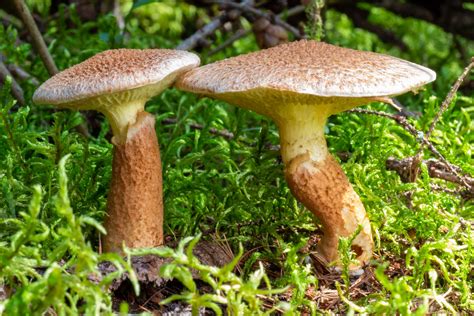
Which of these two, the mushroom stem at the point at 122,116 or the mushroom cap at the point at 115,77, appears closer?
the mushroom cap at the point at 115,77

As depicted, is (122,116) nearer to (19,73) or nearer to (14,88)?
(14,88)

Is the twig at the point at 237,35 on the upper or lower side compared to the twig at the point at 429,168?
upper

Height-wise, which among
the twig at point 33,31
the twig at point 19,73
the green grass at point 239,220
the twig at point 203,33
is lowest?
the green grass at point 239,220

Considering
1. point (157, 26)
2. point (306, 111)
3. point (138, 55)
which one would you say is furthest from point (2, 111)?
point (157, 26)

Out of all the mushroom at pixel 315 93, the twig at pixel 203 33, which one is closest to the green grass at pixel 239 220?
the mushroom at pixel 315 93

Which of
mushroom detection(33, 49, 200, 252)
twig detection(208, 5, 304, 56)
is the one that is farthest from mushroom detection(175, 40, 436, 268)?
twig detection(208, 5, 304, 56)

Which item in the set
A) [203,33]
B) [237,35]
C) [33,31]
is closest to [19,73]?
[33,31]

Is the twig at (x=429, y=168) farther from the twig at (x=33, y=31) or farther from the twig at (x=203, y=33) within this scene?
the twig at (x=33, y=31)
